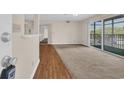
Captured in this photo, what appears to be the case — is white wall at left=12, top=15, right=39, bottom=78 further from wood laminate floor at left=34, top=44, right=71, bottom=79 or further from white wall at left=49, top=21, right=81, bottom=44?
white wall at left=49, top=21, right=81, bottom=44

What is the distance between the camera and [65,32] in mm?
8398

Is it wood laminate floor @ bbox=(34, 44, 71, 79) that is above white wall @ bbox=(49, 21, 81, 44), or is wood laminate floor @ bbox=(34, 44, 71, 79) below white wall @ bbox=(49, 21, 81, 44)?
below

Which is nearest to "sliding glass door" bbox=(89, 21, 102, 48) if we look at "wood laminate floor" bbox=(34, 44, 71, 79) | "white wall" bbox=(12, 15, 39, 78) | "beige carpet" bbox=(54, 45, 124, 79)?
"beige carpet" bbox=(54, 45, 124, 79)

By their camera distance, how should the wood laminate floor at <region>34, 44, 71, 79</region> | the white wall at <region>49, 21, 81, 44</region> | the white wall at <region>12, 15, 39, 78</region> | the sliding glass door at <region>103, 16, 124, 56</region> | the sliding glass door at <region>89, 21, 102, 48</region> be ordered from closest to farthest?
the white wall at <region>12, 15, 39, 78</region> → the wood laminate floor at <region>34, 44, 71, 79</region> → the sliding glass door at <region>103, 16, 124, 56</region> → the sliding glass door at <region>89, 21, 102, 48</region> → the white wall at <region>49, 21, 81, 44</region>

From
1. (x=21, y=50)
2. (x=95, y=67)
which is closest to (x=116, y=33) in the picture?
(x=95, y=67)

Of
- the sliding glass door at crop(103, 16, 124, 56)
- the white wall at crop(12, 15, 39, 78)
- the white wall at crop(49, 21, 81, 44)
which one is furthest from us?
the white wall at crop(49, 21, 81, 44)

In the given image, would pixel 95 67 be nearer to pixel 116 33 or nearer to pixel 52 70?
pixel 52 70

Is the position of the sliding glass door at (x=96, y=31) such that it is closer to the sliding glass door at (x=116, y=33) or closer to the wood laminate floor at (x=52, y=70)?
the sliding glass door at (x=116, y=33)

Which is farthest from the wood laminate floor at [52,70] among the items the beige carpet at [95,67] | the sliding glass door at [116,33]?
the sliding glass door at [116,33]

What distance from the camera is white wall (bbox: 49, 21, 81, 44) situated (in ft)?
27.1

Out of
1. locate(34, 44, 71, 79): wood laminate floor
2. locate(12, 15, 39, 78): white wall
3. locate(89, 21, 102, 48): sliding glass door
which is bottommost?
locate(34, 44, 71, 79): wood laminate floor

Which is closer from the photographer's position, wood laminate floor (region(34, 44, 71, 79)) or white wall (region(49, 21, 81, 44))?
wood laminate floor (region(34, 44, 71, 79))

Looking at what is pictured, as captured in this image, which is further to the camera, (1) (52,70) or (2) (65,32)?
(2) (65,32)
